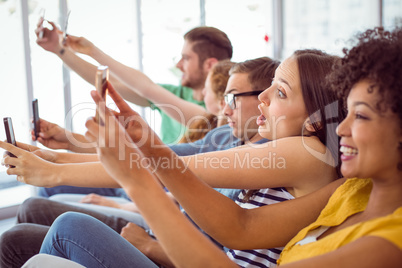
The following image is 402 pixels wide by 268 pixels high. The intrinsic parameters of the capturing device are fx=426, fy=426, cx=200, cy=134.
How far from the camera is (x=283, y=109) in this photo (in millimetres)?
1247

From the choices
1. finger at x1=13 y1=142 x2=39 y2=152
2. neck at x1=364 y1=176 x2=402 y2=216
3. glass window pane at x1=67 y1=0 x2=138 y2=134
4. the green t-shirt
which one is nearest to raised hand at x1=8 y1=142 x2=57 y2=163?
finger at x1=13 y1=142 x2=39 y2=152

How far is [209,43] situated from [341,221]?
Result: 1.90 m

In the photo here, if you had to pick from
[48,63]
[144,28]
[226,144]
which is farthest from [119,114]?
[144,28]

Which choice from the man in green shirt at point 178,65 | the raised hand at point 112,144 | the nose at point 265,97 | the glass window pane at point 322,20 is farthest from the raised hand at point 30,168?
the glass window pane at point 322,20

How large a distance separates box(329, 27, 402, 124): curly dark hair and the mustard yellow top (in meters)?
0.20

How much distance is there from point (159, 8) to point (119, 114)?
2986mm

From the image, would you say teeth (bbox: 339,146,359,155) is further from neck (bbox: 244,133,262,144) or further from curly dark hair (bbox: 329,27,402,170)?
neck (bbox: 244,133,262,144)

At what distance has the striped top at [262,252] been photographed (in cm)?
116

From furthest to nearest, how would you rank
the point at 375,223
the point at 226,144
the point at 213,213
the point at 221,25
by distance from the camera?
the point at 221,25
the point at 226,144
the point at 213,213
the point at 375,223

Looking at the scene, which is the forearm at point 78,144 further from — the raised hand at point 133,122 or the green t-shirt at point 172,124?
the raised hand at point 133,122

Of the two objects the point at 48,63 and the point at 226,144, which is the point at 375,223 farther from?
the point at 48,63

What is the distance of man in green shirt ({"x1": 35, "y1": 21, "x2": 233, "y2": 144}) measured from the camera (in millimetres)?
2152

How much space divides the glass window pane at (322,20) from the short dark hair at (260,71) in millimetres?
3602

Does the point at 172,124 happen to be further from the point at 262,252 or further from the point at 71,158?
the point at 262,252
